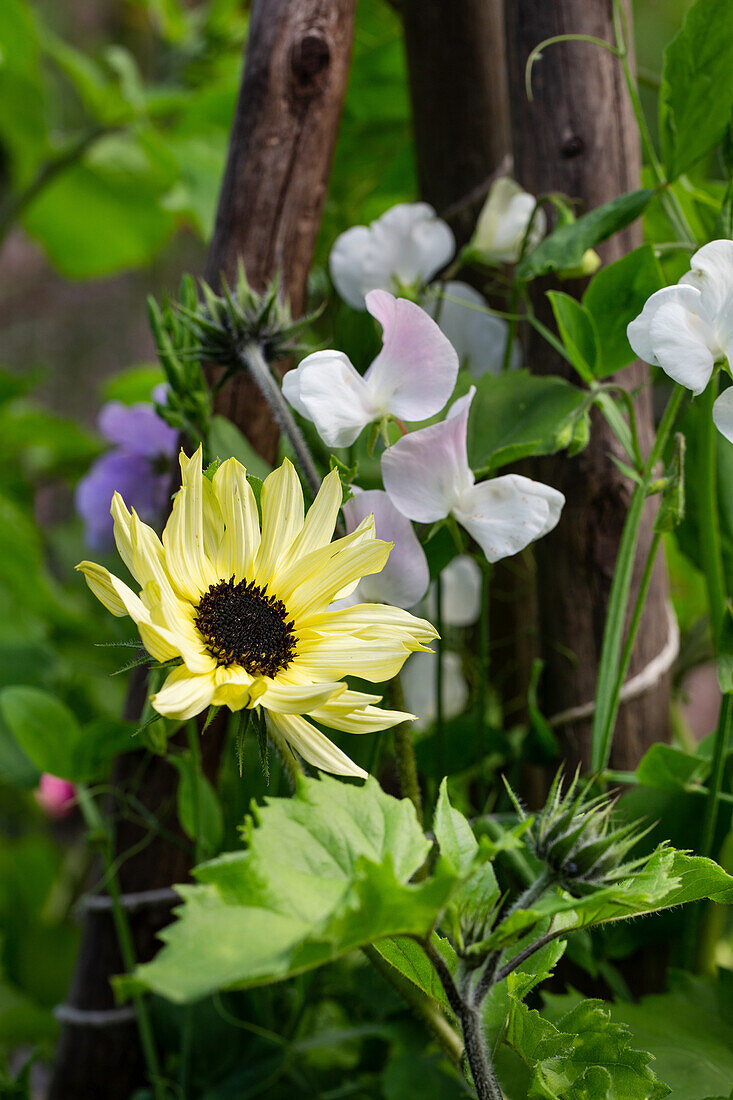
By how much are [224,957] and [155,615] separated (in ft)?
0.30

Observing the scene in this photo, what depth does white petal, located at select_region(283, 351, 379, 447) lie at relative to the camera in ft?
0.99

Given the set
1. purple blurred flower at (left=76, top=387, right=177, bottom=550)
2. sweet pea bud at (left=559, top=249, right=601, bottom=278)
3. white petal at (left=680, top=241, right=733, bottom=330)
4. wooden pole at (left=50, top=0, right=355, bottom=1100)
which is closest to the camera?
white petal at (left=680, top=241, right=733, bottom=330)

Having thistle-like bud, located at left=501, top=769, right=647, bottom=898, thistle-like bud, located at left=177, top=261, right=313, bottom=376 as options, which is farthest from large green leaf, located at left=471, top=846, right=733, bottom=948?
thistle-like bud, located at left=177, top=261, right=313, bottom=376

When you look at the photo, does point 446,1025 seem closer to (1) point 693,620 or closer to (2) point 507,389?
(2) point 507,389

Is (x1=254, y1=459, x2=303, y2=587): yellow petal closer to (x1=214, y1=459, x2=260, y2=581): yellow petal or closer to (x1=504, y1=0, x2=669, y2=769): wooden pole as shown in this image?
(x1=214, y1=459, x2=260, y2=581): yellow petal

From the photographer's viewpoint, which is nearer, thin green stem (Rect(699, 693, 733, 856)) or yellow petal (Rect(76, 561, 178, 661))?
yellow petal (Rect(76, 561, 178, 661))

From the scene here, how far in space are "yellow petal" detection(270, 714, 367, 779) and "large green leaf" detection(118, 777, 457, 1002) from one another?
0.7 inches

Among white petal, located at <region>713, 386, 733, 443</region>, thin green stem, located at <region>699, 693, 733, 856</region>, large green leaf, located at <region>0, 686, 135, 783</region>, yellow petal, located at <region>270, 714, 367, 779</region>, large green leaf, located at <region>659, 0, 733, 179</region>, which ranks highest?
large green leaf, located at <region>659, 0, 733, 179</region>

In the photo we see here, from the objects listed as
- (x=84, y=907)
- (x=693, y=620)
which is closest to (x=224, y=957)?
(x=84, y=907)

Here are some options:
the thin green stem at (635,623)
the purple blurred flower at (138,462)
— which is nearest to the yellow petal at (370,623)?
the thin green stem at (635,623)

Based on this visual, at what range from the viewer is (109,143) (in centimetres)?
104

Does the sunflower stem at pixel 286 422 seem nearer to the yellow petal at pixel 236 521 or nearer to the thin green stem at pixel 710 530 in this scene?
the yellow petal at pixel 236 521

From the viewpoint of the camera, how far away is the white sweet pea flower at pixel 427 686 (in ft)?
1.75

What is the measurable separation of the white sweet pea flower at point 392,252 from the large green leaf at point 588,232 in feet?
0.31
